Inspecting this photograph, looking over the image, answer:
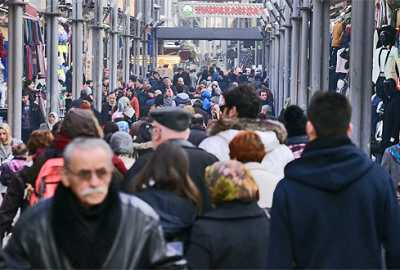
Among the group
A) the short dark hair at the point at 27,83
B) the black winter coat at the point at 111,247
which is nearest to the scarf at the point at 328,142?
the black winter coat at the point at 111,247

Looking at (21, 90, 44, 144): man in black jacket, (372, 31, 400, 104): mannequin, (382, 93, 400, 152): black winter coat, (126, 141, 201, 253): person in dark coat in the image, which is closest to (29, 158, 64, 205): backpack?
(126, 141, 201, 253): person in dark coat

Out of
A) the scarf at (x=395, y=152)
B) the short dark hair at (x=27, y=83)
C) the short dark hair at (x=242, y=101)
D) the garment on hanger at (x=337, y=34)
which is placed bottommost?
the scarf at (x=395, y=152)

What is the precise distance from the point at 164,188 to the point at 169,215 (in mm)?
156

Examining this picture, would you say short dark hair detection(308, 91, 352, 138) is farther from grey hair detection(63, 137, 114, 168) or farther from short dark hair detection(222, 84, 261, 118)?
short dark hair detection(222, 84, 261, 118)

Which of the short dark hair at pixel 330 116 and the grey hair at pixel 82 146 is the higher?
the short dark hair at pixel 330 116

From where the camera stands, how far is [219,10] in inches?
2280

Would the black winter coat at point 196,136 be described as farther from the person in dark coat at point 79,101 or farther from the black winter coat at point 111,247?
the person in dark coat at point 79,101

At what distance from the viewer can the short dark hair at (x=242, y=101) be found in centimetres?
617

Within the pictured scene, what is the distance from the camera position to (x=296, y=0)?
14.6 meters

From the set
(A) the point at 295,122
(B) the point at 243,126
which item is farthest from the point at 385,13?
(B) the point at 243,126

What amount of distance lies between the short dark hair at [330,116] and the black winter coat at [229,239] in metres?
0.57

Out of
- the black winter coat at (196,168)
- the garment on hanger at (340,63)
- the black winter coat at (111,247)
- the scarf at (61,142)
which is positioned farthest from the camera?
the garment on hanger at (340,63)

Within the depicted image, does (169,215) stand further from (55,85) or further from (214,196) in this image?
(55,85)

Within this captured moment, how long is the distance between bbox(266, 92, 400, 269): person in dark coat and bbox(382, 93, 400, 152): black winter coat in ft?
23.6
